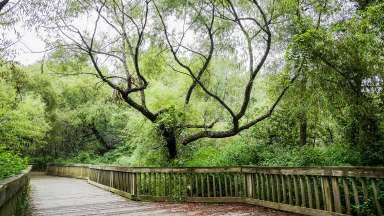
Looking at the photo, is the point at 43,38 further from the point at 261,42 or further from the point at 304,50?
the point at 304,50

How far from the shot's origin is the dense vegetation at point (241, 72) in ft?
26.2

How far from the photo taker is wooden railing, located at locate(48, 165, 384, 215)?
18.4 feet

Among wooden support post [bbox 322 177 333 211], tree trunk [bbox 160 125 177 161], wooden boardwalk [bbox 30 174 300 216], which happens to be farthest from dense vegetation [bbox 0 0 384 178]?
wooden support post [bbox 322 177 333 211]

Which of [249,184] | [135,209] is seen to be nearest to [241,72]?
[249,184]

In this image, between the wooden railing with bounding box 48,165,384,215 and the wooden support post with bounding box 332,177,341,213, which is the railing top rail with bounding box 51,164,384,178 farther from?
the wooden support post with bounding box 332,177,341,213

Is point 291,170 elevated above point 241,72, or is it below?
below

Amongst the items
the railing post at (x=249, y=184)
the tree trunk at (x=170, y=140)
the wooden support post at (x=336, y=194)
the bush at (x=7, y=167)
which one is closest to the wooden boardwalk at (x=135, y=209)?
the railing post at (x=249, y=184)

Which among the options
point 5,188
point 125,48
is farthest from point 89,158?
point 5,188

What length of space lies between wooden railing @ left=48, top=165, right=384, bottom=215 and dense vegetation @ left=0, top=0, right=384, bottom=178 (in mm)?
1549

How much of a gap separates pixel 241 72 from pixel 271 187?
8.43m

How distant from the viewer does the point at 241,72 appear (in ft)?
49.3

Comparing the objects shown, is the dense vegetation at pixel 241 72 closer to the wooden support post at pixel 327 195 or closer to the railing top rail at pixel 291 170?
the railing top rail at pixel 291 170

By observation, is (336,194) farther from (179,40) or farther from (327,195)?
(179,40)

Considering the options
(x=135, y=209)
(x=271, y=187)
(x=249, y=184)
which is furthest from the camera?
(x=249, y=184)
